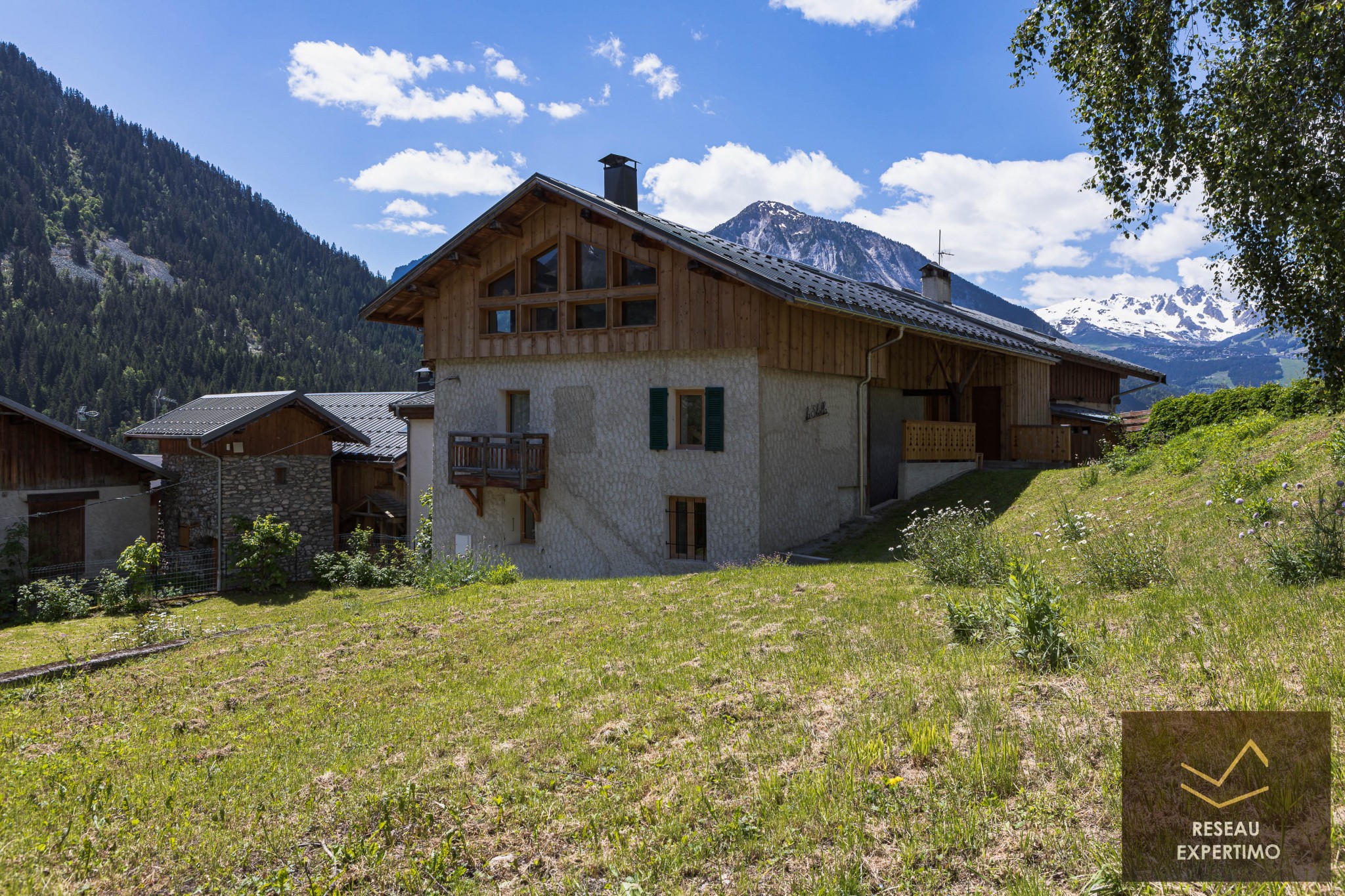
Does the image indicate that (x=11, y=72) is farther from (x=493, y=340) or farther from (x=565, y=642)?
(x=565, y=642)

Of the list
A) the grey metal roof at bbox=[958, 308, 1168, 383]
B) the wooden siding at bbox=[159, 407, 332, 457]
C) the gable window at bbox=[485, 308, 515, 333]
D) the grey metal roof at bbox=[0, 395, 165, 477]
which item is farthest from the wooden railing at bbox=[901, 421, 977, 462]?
the grey metal roof at bbox=[0, 395, 165, 477]

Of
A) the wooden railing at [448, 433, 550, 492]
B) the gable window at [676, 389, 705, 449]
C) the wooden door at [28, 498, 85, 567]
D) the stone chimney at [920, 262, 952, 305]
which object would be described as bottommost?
the wooden door at [28, 498, 85, 567]

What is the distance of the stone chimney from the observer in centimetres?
3095

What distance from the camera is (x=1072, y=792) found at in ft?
12.2

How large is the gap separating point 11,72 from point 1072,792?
213m

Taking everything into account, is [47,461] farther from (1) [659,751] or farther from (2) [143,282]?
(2) [143,282]

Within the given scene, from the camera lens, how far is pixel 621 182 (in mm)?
18938

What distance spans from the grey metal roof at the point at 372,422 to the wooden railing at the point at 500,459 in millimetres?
8635

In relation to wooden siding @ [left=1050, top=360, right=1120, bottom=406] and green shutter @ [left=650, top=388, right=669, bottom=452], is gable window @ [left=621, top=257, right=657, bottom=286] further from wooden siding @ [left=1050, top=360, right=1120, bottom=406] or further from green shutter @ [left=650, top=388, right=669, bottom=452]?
wooden siding @ [left=1050, top=360, right=1120, bottom=406]

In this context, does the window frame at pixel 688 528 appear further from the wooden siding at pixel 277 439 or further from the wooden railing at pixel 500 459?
the wooden siding at pixel 277 439

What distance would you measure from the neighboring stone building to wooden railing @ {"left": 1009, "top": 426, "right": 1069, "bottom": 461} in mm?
22186

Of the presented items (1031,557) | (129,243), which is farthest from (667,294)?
(129,243)
